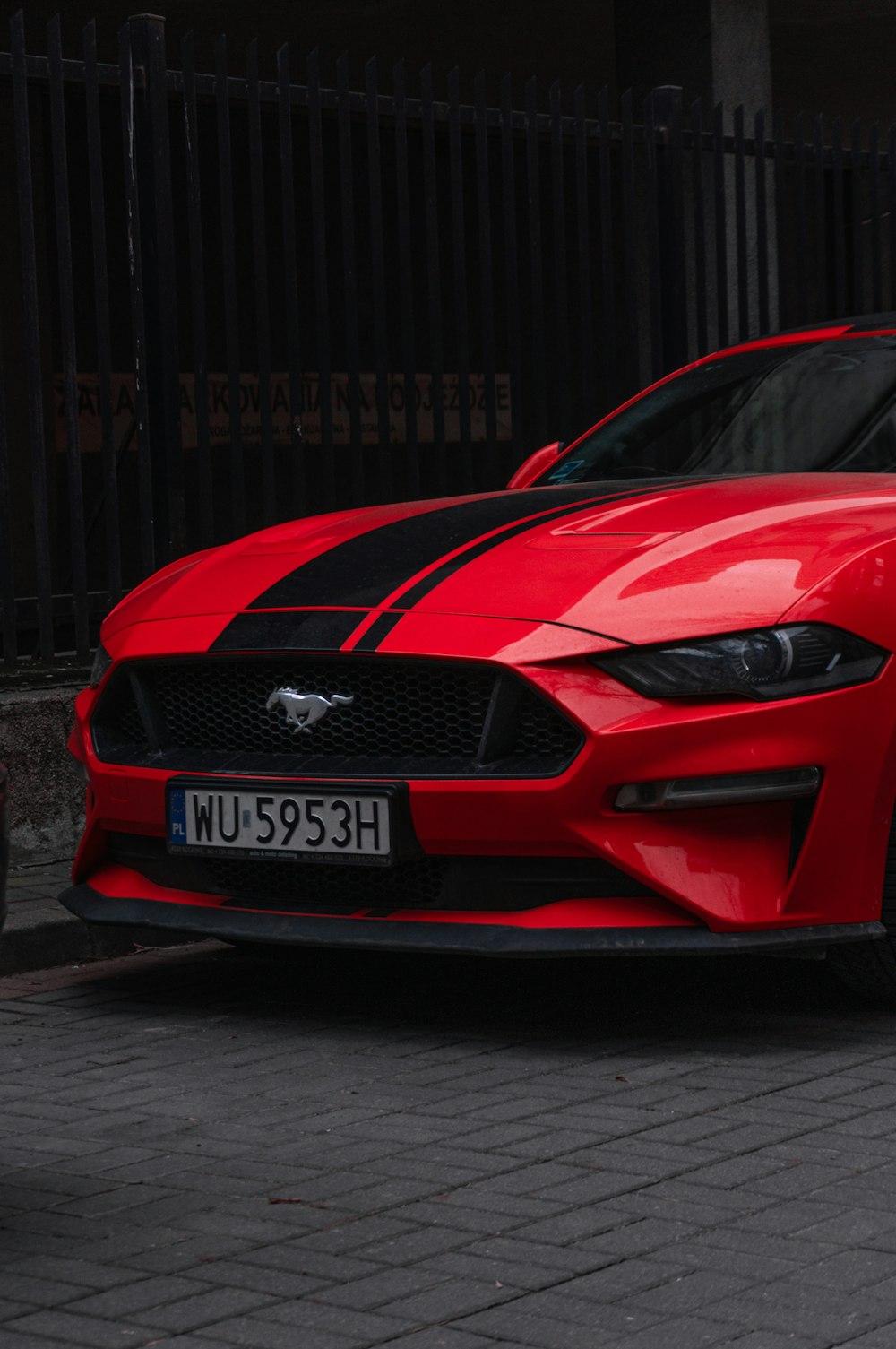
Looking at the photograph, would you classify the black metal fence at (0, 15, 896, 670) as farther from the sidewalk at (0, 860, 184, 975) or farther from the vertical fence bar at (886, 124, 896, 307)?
the sidewalk at (0, 860, 184, 975)

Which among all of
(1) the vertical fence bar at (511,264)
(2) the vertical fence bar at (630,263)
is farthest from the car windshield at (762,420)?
(2) the vertical fence bar at (630,263)

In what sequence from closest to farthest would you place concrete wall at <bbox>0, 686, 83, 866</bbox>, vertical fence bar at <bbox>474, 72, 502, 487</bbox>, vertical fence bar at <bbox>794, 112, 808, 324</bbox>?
concrete wall at <bbox>0, 686, 83, 866</bbox> < vertical fence bar at <bbox>474, 72, 502, 487</bbox> < vertical fence bar at <bbox>794, 112, 808, 324</bbox>

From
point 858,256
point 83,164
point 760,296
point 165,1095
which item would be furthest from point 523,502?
point 858,256

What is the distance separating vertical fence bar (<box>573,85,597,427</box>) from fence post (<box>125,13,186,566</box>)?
5.98ft

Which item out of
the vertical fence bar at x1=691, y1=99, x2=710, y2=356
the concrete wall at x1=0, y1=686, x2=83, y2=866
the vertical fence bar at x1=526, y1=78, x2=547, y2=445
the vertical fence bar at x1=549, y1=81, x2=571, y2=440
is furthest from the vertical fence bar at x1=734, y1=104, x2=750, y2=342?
the concrete wall at x1=0, y1=686, x2=83, y2=866

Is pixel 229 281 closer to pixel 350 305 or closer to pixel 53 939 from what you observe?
pixel 350 305

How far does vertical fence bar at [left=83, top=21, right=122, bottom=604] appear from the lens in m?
7.05

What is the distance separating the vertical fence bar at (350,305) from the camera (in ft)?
25.3

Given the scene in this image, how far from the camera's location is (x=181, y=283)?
9906 mm

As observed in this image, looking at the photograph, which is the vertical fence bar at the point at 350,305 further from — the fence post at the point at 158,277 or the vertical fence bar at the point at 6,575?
the vertical fence bar at the point at 6,575

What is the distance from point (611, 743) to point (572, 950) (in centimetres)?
43

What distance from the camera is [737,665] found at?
4.38 m

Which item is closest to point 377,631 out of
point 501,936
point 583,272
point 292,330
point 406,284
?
point 501,936

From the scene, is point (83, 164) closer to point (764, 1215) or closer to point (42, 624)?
point (42, 624)
